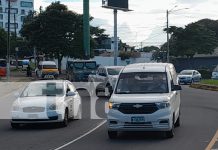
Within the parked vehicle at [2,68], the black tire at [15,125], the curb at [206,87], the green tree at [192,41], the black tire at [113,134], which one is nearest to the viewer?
the black tire at [113,134]

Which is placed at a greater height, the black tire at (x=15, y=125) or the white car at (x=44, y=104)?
the white car at (x=44, y=104)

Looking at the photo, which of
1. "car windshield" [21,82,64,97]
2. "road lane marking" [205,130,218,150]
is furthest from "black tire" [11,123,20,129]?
"road lane marking" [205,130,218,150]

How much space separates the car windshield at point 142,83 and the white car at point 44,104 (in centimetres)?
264

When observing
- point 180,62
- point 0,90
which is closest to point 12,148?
point 0,90

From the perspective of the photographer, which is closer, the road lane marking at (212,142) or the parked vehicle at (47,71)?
the road lane marking at (212,142)

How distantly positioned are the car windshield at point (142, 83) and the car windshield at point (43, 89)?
129 inches

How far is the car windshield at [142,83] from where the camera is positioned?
15.1m

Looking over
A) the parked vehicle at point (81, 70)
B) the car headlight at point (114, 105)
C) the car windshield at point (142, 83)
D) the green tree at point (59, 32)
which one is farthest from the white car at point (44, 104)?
the green tree at point (59, 32)

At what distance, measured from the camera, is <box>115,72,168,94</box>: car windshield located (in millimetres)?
15055

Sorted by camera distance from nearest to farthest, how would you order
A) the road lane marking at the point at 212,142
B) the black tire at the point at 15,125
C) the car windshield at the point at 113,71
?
1. the road lane marking at the point at 212,142
2. the black tire at the point at 15,125
3. the car windshield at the point at 113,71

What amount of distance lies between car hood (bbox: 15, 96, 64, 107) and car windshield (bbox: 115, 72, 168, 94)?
2.65 m

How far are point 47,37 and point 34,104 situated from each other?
171ft

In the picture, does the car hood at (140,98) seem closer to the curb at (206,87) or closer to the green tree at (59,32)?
the curb at (206,87)

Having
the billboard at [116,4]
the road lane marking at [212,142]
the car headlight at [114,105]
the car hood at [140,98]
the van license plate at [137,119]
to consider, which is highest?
the billboard at [116,4]
